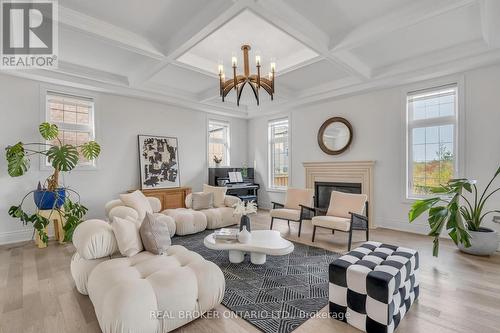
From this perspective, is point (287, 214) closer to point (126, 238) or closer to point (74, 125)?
point (126, 238)

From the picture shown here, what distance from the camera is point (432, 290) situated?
2432 mm

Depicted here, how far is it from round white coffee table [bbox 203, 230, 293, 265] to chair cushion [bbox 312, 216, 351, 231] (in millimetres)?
949

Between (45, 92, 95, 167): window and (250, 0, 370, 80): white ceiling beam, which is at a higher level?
(250, 0, 370, 80): white ceiling beam

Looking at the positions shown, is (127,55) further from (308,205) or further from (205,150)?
(308,205)

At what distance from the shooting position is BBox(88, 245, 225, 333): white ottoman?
1.57 metres

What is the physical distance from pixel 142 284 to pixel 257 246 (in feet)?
4.65

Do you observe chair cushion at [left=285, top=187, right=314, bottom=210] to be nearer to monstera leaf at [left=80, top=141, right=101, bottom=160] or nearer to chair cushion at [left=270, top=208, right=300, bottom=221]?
chair cushion at [left=270, top=208, right=300, bottom=221]

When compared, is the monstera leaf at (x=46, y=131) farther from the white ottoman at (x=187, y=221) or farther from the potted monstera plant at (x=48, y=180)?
the white ottoman at (x=187, y=221)

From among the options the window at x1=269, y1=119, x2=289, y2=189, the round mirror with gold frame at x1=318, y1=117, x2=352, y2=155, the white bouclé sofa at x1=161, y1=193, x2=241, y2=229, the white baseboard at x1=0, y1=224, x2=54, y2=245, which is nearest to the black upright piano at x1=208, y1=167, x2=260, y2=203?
the window at x1=269, y1=119, x2=289, y2=189

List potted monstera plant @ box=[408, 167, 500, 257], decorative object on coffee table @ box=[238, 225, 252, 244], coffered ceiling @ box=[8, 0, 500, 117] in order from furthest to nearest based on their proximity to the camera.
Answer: potted monstera plant @ box=[408, 167, 500, 257]
decorative object on coffee table @ box=[238, 225, 252, 244]
coffered ceiling @ box=[8, 0, 500, 117]

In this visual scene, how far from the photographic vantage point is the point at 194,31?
299cm

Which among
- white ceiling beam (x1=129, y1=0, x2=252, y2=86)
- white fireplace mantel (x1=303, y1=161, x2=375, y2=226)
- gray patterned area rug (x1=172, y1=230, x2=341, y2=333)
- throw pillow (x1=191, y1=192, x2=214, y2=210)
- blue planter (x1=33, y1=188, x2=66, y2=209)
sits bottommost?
gray patterned area rug (x1=172, y1=230, x2=341, y2=333)

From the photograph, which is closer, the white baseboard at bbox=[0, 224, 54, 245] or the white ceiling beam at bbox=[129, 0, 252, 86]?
the white ceiling beam at bbox=[129, 0, 252, 86]

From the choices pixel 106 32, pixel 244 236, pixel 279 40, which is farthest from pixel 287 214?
pixel 106 32
